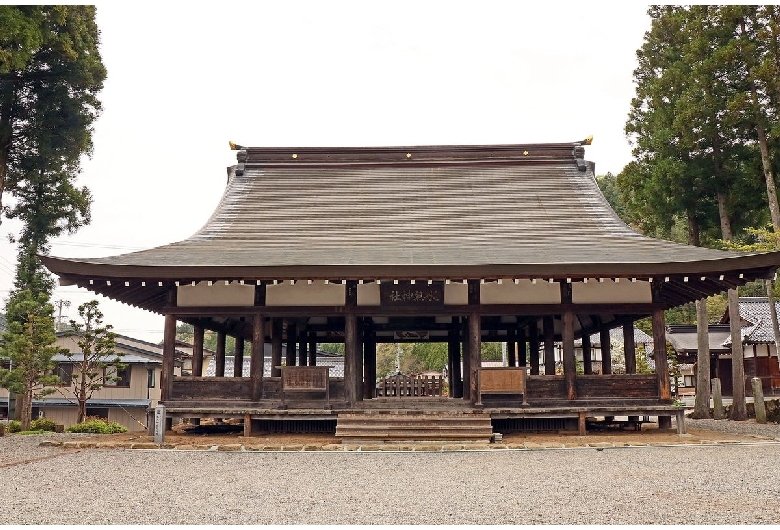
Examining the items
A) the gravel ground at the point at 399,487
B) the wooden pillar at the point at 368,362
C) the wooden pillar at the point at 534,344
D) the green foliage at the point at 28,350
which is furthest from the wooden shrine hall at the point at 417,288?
the green foliage at the point at 28,350

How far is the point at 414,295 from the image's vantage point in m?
13.0

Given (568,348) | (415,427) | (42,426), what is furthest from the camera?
(42,426)

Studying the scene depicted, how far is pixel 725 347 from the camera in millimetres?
34281

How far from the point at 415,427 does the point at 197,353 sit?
19.1 ft

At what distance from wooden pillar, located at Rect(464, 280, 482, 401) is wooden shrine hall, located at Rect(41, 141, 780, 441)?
0.04 meters

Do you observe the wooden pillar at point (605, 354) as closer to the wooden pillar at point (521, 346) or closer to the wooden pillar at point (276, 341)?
the wooden pillar at point (521, 346)

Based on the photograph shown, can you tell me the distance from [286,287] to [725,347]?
30.5 meters

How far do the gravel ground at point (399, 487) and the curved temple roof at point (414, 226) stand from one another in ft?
11.3

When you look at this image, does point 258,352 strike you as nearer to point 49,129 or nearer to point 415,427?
point 415,427

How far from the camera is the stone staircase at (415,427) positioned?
11.5m

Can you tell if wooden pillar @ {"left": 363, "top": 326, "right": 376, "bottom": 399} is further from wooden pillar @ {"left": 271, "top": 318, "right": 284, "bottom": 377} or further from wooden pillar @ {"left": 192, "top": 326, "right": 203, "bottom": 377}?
wooden pillar @ {"left": 192, "top": 326, "right": 203, "bottom": 377}

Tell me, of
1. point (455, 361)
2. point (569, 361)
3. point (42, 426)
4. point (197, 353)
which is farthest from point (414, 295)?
point (42, 426)

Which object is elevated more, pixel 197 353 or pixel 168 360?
pixel 197 353

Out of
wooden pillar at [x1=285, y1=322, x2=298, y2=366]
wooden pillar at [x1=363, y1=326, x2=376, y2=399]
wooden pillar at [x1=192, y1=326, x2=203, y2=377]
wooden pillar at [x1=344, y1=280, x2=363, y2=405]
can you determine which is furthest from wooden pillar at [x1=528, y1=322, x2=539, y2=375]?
wooden pillar at [x1=192, y1=326, x2=203, y2=377]
